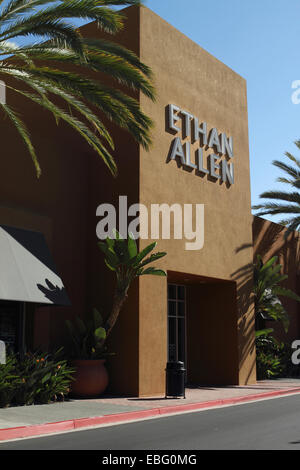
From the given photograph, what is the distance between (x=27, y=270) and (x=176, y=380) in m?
5.29

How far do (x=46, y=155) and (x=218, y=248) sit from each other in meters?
7.48

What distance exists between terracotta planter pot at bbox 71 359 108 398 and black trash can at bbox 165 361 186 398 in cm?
190

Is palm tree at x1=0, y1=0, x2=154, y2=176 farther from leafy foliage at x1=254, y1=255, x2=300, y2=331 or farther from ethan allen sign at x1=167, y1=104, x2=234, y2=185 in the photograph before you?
leafy foliage at x1=254, y1=255, x2=300, y2=331

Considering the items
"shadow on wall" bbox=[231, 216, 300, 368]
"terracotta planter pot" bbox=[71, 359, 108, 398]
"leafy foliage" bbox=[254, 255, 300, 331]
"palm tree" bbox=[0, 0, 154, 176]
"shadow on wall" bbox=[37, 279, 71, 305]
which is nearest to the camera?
"palm tree" bbox=[0, 0, 154, 176]

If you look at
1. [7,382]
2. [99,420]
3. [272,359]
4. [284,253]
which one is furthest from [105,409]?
[284,253]

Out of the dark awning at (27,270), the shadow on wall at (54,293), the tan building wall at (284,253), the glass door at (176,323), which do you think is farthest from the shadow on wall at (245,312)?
the dark awning at (27,270)

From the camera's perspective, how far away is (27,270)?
52.6ft

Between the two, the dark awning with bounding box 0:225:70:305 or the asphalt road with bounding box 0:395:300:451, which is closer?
the asphalt road with bounding box 0:395:300:451

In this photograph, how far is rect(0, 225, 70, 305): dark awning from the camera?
15148 millimetres

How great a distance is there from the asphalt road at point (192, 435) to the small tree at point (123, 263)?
4486mm

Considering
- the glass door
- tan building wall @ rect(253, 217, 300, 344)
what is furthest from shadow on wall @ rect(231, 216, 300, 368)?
the glass door

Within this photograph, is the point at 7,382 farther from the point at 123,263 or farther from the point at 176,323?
the point at 176,323
